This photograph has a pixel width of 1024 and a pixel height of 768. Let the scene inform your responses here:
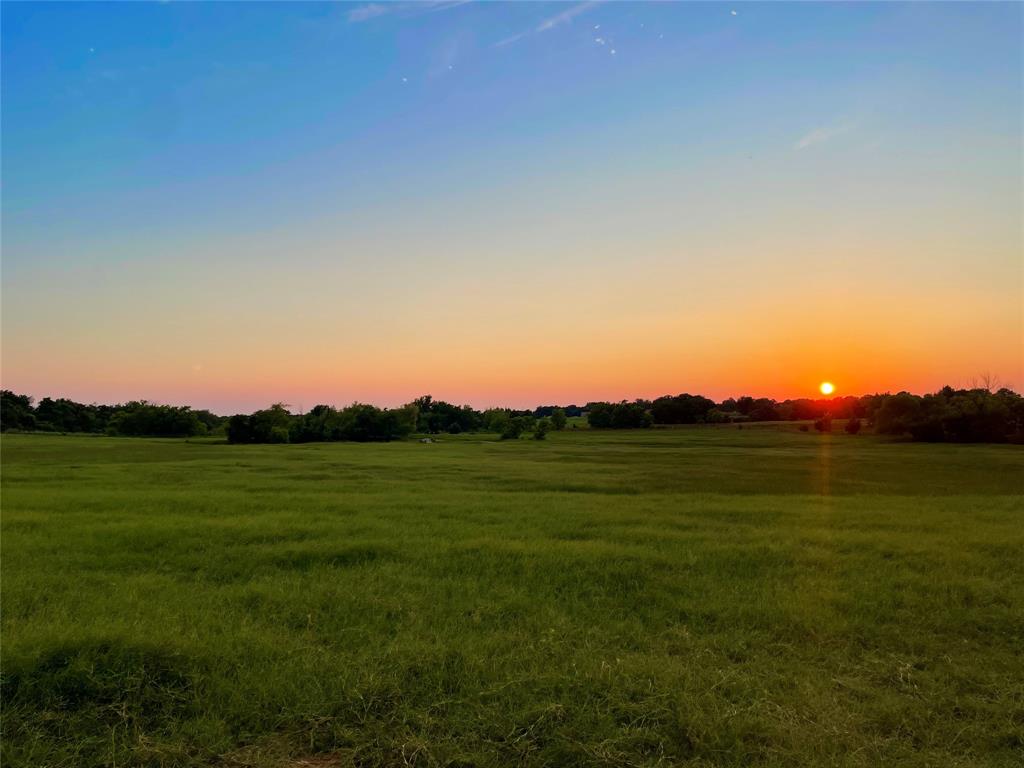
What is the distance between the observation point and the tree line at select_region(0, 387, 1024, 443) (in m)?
60.3

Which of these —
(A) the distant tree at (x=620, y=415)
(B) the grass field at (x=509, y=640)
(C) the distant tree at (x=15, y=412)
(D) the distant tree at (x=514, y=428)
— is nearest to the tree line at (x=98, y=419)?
(C) the distant tree at (x=15, y=412)

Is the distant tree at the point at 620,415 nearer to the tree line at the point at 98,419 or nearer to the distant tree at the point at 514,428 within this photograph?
the distant tree at the point at 514,428

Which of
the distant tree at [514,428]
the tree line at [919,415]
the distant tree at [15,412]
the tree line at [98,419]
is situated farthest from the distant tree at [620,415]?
the distant tree at [15,412]

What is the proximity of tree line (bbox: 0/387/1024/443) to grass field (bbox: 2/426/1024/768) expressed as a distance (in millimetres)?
57325

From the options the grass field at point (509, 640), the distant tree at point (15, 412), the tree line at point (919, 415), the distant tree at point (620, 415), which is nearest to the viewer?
the grass field at point (509, 640)

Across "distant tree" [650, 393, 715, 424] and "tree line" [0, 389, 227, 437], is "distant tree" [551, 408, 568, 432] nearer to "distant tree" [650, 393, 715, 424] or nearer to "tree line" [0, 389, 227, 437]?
"distant tree" [650, 393, 715, 424]

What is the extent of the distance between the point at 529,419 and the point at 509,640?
95127 millimetres

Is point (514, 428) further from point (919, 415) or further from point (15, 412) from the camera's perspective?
point (15, 412)

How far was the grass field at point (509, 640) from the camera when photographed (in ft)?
15.3

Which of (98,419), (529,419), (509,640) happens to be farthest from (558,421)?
(509,640)

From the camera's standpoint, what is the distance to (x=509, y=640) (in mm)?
6469

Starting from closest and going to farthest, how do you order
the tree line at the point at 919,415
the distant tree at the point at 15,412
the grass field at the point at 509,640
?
the grass field at the point at 509,640
the tree line at the point at 919,415
the distant tree at the point at 15,412

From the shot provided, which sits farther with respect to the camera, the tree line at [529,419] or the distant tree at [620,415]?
the distant tree at [620,415]

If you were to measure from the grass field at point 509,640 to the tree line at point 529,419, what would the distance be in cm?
5732
